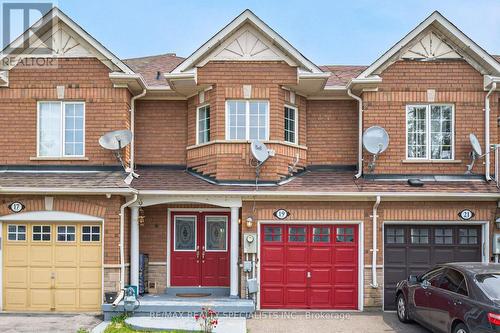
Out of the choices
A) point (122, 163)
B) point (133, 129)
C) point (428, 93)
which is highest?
point (428, 93)

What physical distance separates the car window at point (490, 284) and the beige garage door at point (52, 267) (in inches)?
337

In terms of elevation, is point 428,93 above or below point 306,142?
above

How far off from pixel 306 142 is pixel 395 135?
7.79ft

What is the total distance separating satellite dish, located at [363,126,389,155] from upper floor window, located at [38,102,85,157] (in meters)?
7.25

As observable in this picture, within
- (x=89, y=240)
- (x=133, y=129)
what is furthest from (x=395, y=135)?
(x=89, y=240)

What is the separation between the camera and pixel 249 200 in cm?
1359

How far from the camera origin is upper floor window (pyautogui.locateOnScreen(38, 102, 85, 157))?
46.1 ft

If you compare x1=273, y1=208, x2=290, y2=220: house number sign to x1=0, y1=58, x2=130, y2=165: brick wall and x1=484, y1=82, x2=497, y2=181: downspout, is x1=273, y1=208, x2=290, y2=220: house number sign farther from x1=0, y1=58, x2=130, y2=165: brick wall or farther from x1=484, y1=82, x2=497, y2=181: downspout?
x1=484, y1=82, x2=497, y2=181: downspout

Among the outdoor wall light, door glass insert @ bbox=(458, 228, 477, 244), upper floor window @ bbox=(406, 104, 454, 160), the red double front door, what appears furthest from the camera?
the red double front door

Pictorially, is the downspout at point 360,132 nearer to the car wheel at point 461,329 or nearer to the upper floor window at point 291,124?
the upper floor window at point 291,124

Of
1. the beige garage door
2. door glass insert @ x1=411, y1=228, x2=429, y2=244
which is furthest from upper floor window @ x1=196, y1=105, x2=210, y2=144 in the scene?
door glass insert @ x1=411, y1=228, x2=429, y2=244

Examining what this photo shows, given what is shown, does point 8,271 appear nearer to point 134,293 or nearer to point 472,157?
point 134,293

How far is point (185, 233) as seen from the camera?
588 inches

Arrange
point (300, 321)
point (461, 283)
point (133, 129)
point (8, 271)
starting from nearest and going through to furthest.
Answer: point (461, 283) < point (300, 321) < point (8, 271) < point (133, 129)
